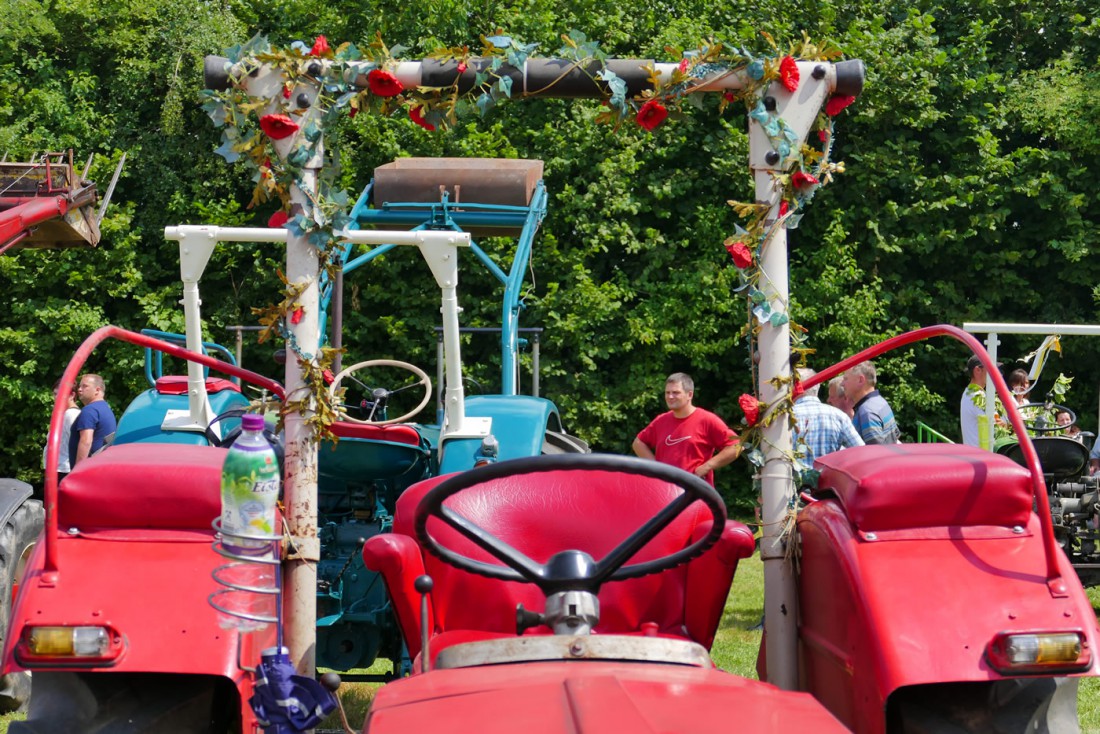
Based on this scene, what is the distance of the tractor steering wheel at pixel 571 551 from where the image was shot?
2.41 metres

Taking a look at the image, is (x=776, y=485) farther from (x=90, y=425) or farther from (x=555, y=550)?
(x=90, y=425)

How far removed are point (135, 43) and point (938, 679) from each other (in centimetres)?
1370

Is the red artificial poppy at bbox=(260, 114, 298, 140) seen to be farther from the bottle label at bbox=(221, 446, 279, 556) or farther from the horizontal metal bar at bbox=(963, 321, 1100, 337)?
the horizontal metal bar at bbox=(963, 321, 1100, 337)

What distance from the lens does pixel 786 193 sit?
3.62 meters

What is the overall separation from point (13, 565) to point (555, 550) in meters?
2.90

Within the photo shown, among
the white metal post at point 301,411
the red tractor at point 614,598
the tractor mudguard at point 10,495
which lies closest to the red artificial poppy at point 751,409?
the red tractor at point 614,598

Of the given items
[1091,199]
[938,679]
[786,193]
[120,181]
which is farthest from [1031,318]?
[938,679]

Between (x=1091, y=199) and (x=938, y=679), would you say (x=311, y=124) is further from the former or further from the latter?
(x=1091, y=199)

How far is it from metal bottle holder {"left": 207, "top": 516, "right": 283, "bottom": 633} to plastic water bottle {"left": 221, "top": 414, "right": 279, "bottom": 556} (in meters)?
0.01

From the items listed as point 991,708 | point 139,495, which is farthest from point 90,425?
point 991,708

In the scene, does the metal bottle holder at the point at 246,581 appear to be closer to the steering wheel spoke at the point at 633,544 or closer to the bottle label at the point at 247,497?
the bottle label at the point at 247,497

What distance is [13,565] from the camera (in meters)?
5.37

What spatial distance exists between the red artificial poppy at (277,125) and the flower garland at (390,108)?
0.05 ft

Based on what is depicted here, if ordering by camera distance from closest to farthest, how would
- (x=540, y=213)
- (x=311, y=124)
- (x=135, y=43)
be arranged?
1. (x=311, y=124)
2. (x=540, y=213)
3. (x=135, y=43)
